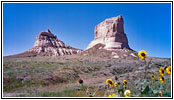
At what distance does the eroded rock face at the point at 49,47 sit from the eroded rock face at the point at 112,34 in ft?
40.8

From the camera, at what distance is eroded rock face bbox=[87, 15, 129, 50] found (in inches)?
2220

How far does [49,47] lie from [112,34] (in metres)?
30.3

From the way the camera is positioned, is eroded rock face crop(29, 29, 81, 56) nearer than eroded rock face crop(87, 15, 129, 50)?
No

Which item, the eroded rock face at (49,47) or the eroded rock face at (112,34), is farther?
the eroded rock face at (49,47)

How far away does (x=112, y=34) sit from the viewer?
60281 mm

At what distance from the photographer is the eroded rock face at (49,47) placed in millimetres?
67075

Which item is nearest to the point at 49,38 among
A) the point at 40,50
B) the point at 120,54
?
the point at 40,50

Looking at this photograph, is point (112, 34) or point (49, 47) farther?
point (49, 47)

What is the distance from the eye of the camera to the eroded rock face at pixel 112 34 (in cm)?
5639

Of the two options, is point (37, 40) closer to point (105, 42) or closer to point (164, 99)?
point (105, 42)

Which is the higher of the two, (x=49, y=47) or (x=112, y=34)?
A: (x=112, y=34)

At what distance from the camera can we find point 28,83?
12.0 metres

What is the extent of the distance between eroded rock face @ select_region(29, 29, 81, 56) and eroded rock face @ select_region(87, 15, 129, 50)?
40.8ft

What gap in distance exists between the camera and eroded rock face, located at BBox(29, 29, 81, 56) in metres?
67.1
